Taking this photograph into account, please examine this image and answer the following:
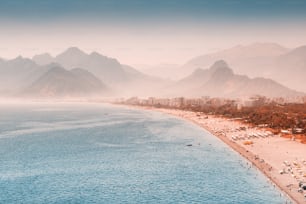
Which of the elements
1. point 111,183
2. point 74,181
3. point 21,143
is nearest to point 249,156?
point 111,183

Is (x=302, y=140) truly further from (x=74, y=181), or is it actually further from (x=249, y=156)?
(x=74, y=181)

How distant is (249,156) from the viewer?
80.4 metres

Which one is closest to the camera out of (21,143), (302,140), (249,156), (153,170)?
(153,170)

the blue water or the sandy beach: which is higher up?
the sandy beach

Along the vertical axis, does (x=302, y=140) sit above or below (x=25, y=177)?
above

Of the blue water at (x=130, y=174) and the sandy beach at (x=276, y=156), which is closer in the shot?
the blue water at (x=130, y=174)

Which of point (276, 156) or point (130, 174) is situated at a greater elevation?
point (276, 156)

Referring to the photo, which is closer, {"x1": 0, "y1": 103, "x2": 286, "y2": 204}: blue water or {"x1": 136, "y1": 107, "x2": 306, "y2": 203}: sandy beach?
{"x1": 0, "y1": 103, "x2": 286, "y2": 204}: blue water

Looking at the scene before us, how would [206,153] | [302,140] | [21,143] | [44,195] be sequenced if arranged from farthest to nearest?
[21,143]
[302,140]
[206,153]
[44,195]

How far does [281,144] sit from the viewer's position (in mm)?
93188

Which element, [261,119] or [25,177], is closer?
[25,177]

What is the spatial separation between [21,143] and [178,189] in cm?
7192

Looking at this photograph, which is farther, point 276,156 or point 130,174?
point 276,156

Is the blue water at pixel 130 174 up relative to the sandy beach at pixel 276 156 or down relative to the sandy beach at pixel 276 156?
down
